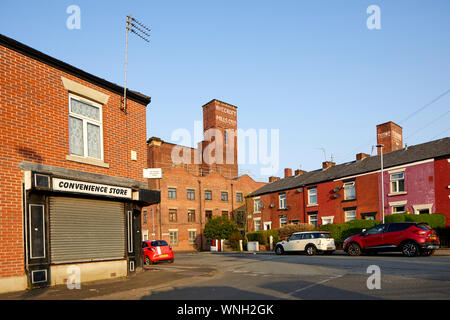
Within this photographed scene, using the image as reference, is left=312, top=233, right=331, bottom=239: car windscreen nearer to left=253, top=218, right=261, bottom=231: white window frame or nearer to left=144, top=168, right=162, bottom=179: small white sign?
left=144, top=168, right=162, bottom=179: small white sign

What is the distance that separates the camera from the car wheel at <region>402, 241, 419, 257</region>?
1825cm

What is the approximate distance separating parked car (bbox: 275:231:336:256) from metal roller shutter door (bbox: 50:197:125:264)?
569 inches

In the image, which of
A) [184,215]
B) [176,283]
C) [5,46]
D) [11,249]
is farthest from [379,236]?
[184,215]

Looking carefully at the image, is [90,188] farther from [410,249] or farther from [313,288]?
[410,249]

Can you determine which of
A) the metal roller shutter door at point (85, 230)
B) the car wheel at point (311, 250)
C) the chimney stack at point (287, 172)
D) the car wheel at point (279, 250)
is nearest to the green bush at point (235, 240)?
the chimney stack at point (287, 172)

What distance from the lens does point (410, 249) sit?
1845cm

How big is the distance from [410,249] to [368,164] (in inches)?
647

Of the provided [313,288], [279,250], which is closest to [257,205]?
[279,250]

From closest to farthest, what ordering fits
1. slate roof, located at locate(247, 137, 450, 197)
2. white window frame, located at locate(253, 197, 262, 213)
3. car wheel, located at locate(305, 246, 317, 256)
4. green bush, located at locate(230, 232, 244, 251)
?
car wheel, located at locate(305, 246, 317, 256), slate roof, located at locate(247, 137, 450, 197), green bush, located at locate(230, 232, 244, 251), white window frame, located at locate(253, 197, 262, 213)

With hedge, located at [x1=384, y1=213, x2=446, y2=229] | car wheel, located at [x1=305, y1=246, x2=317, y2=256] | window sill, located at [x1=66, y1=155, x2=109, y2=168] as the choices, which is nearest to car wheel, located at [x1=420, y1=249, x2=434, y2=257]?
car wheel, located at [x1=305, y1=246, x2=317, y2=256]

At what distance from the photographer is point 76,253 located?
11.4 metres

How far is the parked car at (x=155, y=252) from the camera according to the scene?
69.3 ft

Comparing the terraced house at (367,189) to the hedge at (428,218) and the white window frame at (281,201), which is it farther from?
the hedge at (428,218)
